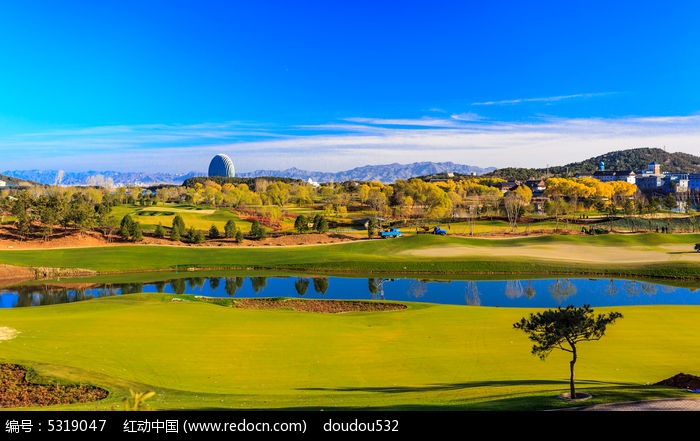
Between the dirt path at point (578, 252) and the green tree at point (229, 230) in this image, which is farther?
the green tree at point (229, 230)

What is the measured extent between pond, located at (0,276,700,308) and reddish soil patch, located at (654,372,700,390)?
2512 centimetres

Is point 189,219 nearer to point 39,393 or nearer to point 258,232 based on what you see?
point 258,232

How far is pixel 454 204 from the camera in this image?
437 ft

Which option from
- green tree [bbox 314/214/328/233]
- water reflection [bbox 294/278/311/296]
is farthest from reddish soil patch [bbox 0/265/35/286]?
green tree [bbox 314/214/328/233]

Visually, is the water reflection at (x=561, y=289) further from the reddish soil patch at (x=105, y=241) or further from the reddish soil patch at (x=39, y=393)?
the reddish soil patch at (x=39, y=393)

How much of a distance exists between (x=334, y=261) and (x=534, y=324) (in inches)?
2053

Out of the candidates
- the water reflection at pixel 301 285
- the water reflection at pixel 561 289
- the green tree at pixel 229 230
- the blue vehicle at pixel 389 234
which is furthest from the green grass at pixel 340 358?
the blue vehicle at pixel 389 234

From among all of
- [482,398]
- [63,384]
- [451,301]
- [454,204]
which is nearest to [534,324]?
[482,398]

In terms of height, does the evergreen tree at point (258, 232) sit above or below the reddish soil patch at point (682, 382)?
above

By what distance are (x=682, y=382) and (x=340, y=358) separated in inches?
551

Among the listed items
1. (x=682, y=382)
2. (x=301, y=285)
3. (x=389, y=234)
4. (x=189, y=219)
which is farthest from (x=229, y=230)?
(x=682, y=382)

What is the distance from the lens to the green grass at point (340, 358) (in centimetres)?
1742

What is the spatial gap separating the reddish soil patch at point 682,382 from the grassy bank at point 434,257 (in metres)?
44.1

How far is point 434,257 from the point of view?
Answer: 223ft
